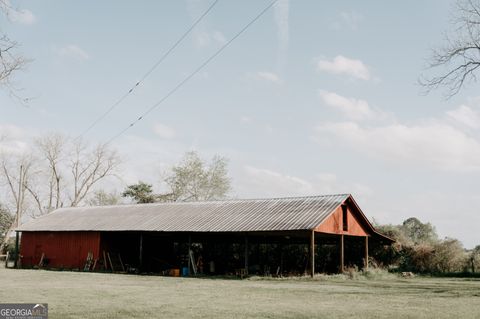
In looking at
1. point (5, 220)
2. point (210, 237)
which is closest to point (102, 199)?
point (5, 220)

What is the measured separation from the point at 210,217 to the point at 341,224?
7.99 metres

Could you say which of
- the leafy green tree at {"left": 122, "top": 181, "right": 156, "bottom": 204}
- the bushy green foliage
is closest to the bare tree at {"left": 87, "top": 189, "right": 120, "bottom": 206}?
the leafy green tree at {"left": 122, "top": 181, "right": 156, "bottom": 204}

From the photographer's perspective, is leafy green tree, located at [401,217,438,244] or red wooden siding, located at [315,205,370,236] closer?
red wooden siding, located at [315,205,370,236]

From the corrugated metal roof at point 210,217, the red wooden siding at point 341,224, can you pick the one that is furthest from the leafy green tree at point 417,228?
the corrugated metal roof at point 210,217

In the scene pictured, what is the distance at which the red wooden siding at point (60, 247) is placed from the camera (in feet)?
113

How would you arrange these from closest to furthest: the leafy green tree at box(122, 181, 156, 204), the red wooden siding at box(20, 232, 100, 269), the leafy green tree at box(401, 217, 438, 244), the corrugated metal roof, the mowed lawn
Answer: the mowed lawn → the corrugated metal roof → the red wooden siding at box(20, 232, 100, 269) → the leafy green tree at box(122, 181, 156, 204) → the leafy green tree at box(401, 217, 438, 244)

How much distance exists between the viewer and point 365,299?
606 inches

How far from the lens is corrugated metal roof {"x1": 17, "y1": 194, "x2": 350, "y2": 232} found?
27047mm

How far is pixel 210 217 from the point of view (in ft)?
101

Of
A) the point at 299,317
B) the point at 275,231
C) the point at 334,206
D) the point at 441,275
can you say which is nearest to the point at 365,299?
the point at 299,317

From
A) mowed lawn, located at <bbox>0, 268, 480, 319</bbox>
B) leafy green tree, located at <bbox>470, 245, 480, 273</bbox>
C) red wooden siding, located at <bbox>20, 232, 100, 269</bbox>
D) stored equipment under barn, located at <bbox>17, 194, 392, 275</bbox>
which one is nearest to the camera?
mowed lawn, located at <bbox>0, 268, 480, 319</bbox>

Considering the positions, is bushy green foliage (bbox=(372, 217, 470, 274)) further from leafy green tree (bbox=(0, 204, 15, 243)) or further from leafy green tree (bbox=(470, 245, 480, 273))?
leafy green tree (bbox=(0, 204, 15, 243))

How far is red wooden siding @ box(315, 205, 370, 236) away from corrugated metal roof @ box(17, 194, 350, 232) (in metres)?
0.64

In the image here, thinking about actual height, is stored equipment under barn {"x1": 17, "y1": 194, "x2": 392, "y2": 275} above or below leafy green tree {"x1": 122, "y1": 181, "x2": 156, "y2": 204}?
below
